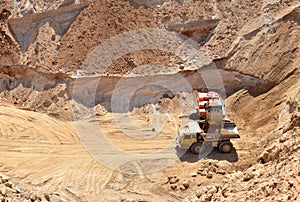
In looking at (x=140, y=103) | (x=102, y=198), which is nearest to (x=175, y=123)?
(x=140, y=103)

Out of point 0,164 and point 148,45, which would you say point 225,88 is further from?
point 0,164

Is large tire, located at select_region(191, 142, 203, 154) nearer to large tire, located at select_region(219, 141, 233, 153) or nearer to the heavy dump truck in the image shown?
the heavy dump truck

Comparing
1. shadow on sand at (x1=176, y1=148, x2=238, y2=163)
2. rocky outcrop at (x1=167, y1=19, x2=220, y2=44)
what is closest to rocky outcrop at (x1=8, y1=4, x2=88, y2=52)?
rocky outcrop at (x1=167, y1=19, x2=220, y2=44)

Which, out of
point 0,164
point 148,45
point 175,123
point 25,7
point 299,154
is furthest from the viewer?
point 25,7

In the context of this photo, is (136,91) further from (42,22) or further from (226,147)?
(42,22)

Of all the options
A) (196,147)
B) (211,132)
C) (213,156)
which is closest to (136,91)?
(196,147)
